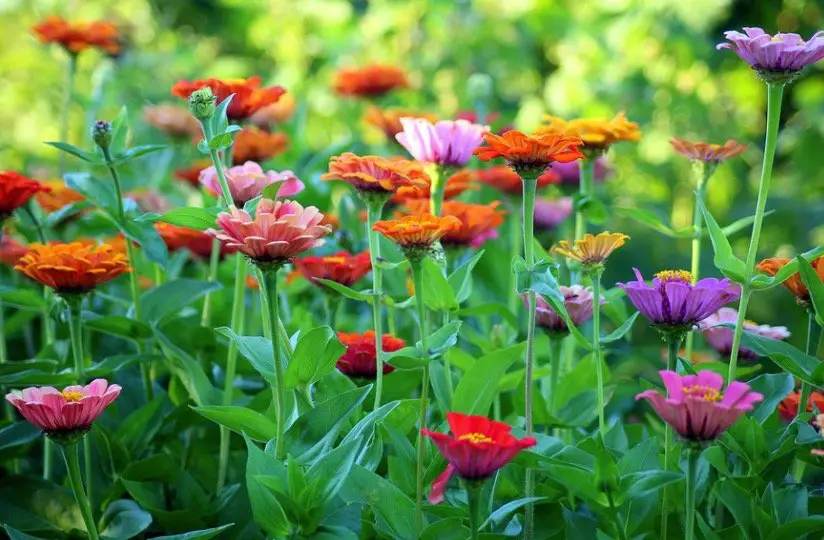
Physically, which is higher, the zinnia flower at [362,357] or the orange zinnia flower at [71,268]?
the orange zinnia flower at [71,268]

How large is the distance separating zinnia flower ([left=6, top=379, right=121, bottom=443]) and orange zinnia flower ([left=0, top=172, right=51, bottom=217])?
0.90 ft

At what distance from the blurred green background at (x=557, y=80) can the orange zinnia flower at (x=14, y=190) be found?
72 cm

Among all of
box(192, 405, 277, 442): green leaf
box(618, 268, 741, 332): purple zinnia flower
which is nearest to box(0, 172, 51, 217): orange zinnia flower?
box(192, 405, 277, 442): green leaf

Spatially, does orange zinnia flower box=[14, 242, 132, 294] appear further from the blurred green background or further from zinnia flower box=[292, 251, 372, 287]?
the blurred green background

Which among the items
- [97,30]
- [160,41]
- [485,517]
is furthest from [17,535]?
[160,41]

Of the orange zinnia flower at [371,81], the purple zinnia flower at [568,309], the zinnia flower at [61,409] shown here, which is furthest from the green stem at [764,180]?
the orange zinnia flower at [371,81]

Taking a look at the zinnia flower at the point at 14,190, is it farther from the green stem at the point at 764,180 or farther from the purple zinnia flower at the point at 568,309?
the green stem at the point at 764,180

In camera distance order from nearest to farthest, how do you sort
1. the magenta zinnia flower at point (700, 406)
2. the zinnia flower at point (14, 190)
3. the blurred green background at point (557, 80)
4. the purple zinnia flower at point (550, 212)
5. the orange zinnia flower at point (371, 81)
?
the magenta zinnia flower at point (700, 406) → the zinnia flower at point (14, 190) → the purple zinnia flower at point (550, 212) → the orange zinnia flower at point (371, 81) → the blurred green background at point (557, 80)

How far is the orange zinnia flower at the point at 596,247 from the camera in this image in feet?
2.50

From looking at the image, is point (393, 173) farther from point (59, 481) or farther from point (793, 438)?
point (59, 481)

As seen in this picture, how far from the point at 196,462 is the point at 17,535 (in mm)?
223

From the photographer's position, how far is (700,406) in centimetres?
62

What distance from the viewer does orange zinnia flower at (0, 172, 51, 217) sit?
0.94 m

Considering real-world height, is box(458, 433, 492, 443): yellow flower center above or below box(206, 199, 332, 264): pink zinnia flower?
below
